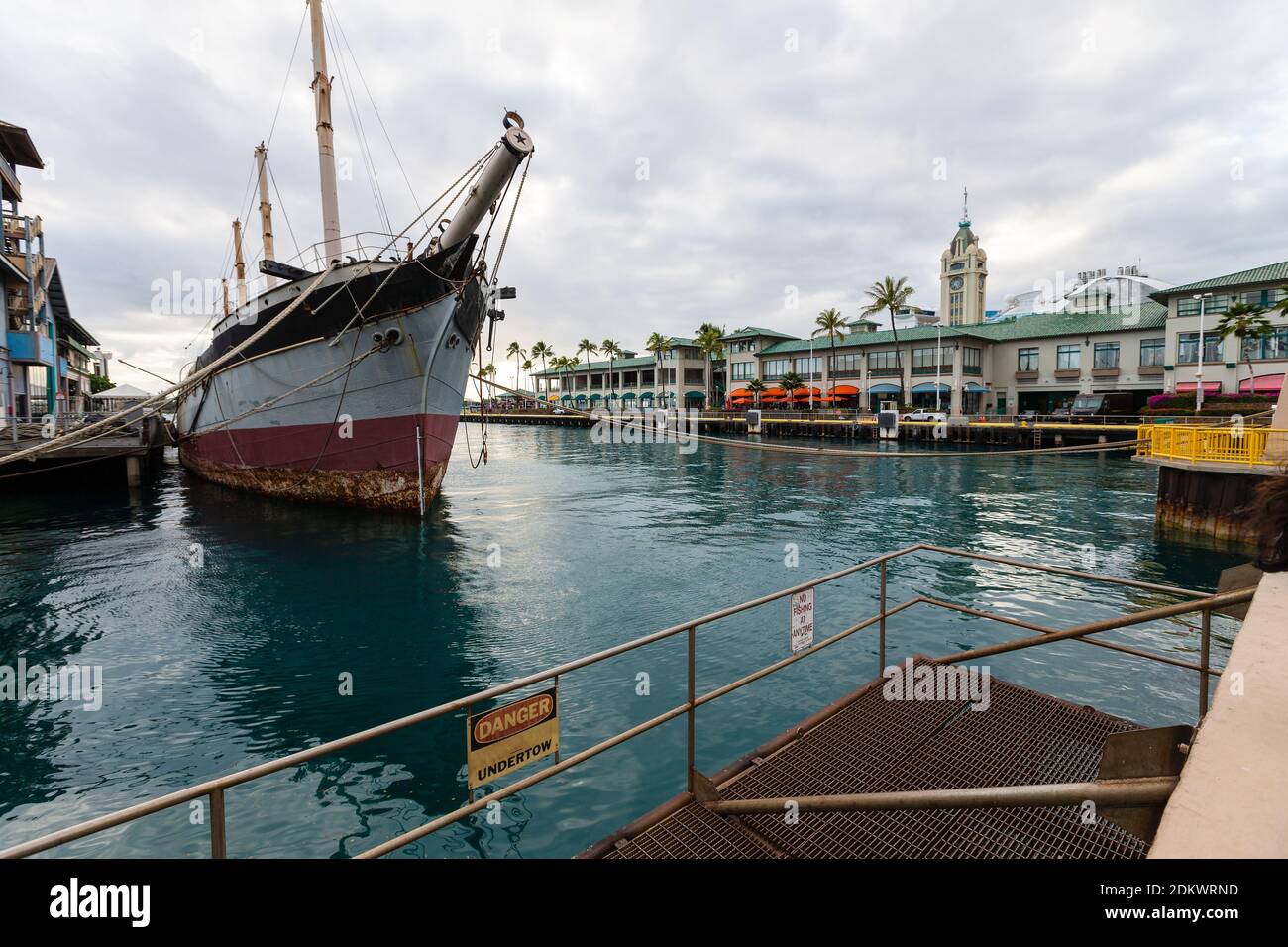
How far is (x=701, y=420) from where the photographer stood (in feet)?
254

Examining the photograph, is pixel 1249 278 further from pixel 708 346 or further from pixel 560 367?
pixel 560 367

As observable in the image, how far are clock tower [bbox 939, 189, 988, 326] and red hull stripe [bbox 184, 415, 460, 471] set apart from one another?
126404mm

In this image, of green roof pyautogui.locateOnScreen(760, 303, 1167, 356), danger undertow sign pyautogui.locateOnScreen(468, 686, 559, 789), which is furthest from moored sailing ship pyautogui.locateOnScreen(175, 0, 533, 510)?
green roof pyautogui.locateOnScreen(760, 303, 1167, 356)

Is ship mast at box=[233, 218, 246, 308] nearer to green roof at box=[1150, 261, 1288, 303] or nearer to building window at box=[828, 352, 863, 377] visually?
building window at box=[828, 352, 863, 377]

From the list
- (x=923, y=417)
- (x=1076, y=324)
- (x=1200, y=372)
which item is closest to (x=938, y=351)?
(x=923, y=417)

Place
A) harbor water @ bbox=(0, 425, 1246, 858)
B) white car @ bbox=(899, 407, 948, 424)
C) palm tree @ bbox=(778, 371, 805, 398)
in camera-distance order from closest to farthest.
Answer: harbor water @ bbox=(0, 425, 1246, 858) < white car @ bbox=(899, 407, 948, 424) < palm tree @ bbox=(778, 371, 805, 398)

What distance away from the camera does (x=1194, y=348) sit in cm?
5278

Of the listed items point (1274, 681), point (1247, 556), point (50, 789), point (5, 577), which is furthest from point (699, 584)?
point (5, 577)

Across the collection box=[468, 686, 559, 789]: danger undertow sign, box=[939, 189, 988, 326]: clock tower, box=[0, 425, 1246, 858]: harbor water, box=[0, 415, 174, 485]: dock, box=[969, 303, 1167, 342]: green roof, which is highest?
box=[939, 189, 988, 326]: clock tower

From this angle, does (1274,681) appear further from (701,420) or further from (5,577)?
(701,420)

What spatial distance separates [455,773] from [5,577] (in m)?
14.1

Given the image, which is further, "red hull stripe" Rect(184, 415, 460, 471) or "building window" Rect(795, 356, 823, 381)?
"building window" Rect(795, 356, 823, 381)

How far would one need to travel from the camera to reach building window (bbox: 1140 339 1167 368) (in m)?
56.2

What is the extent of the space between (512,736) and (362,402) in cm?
1727
